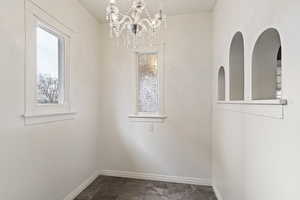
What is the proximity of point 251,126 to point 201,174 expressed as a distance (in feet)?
6.79

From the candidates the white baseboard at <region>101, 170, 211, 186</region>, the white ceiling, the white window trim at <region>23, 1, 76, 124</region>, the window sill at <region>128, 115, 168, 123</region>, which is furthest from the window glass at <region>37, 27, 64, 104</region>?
the white baseboard at <region>101, 170, 211, 186</region>

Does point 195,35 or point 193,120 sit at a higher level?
point 195,35

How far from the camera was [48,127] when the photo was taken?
2.25 m

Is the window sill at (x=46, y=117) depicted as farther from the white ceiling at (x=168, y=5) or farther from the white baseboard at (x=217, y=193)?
the white baseboard at (x=217, y=193)

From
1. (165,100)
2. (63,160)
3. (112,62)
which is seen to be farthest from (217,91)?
(63,160)

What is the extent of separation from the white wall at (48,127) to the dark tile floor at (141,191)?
27 centimetres

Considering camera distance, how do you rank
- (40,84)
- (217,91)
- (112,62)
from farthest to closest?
(112,62), (217,91), (40,84)

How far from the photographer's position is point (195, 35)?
3.29 metres

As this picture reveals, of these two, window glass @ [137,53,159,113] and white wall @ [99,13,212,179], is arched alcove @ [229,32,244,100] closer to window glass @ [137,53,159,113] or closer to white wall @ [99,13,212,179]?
white wall @ [99,13,212,179]

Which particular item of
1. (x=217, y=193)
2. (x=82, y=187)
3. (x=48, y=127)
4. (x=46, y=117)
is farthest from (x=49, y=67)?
(x=217, y=193)

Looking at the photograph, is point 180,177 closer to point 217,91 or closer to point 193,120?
point 193,120

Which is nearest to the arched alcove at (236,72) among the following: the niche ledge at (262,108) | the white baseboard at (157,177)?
the niche ledge at (262,108)

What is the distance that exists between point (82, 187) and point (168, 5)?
10.3 ft

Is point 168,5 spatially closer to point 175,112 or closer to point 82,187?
point 175,112
